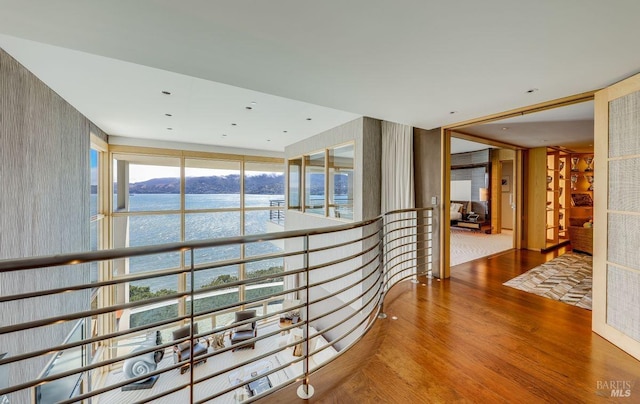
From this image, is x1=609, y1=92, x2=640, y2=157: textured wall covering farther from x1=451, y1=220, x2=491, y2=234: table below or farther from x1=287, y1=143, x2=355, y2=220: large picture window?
x1=451, y1=220, x2=491, y2=234: table below

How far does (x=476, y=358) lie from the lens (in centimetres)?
202

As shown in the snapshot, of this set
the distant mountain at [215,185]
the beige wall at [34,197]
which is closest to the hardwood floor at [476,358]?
the beige wall at [34,197]

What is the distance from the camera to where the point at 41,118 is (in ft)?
9.74

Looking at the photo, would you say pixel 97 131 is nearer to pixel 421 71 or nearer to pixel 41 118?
pixel 41 118

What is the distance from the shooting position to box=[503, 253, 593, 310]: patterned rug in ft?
10.5

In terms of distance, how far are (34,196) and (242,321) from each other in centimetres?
301

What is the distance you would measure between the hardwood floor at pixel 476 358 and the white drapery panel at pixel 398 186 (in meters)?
1.15

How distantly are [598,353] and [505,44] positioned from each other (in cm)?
254

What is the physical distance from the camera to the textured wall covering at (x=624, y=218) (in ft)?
6.82

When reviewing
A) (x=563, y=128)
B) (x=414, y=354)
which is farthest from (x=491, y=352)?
(x=563, y=128)

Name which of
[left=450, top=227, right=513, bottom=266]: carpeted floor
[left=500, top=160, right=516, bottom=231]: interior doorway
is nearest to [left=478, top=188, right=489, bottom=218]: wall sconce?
[left=500, top=160, right=516, bottom=231]: interior doorway

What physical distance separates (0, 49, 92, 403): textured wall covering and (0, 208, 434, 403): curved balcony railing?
0.04 meters

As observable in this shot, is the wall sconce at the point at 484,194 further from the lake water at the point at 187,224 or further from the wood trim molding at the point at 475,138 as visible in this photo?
the lake water at the point at 187,224

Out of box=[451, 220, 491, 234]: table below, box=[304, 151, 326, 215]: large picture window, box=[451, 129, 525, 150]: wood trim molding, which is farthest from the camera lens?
box=[451, 220, 491, 234]: table below
